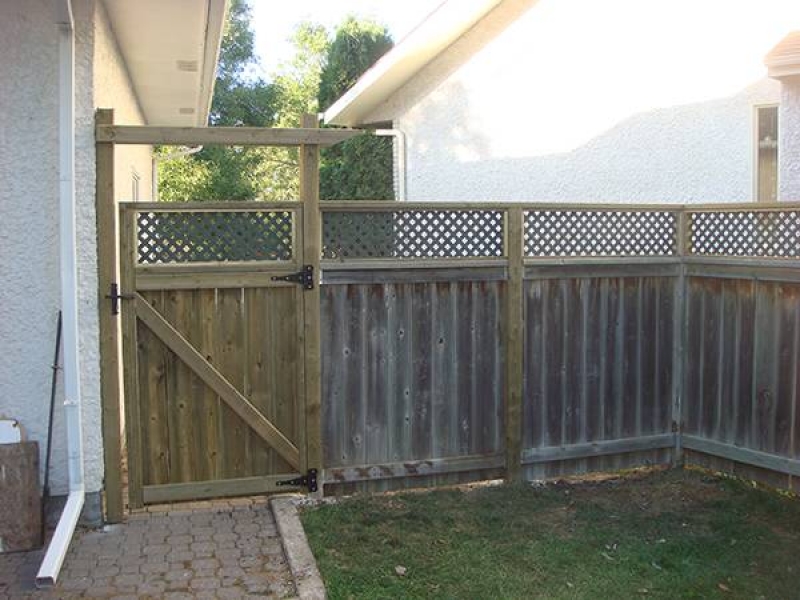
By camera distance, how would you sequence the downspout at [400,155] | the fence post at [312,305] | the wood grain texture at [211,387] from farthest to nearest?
1. the downspout at [400,155]
2. the fence post at [312,305]
3. the wood grain texture at [211,387]

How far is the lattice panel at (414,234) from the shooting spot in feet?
19.9

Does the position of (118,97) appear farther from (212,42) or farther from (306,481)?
(306,481)

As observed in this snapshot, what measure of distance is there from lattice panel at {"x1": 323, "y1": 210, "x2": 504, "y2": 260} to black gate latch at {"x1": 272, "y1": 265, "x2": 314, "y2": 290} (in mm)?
188

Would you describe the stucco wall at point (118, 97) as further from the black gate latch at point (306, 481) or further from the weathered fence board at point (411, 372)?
the black gate latch at point (306, 481)

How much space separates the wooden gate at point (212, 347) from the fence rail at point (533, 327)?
1.1 inches

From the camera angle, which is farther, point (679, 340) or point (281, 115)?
point (281, 115)

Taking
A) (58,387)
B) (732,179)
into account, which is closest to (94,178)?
(58,387)

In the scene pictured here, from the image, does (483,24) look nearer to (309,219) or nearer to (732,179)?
(732,179)

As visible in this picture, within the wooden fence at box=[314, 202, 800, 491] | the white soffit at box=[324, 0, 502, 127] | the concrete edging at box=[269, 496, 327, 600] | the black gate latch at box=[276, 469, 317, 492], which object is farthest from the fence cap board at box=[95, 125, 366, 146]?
the white soffit at box=[324, 0, 502, 127]

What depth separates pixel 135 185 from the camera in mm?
9711

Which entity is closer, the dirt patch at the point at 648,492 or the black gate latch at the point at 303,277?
the black gate latch at the point at 303,277

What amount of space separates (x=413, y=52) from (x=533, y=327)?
575 centimetres

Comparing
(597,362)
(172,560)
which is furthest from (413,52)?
(172,560)

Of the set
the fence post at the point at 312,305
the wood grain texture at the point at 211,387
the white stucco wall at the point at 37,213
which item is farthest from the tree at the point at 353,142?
the white stucco wall at the point at 37,213
